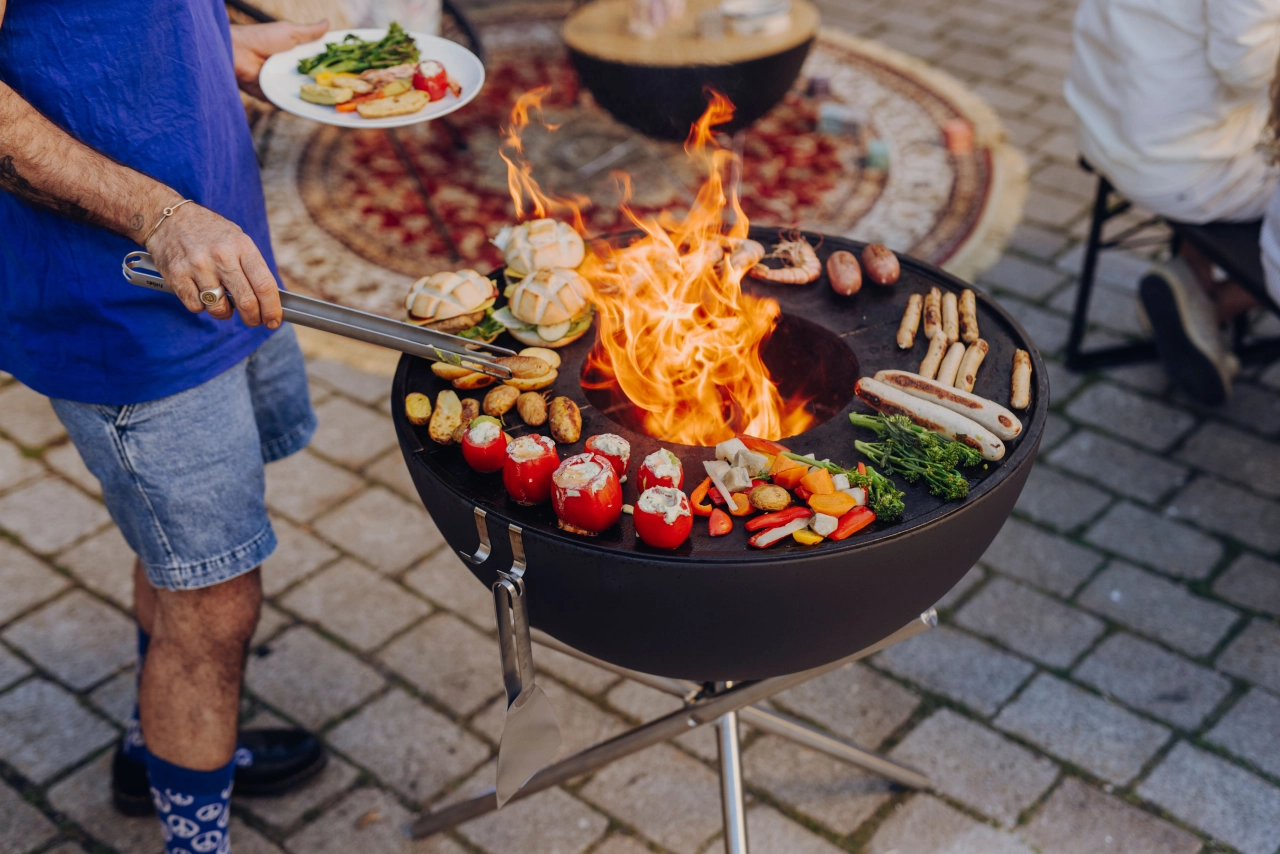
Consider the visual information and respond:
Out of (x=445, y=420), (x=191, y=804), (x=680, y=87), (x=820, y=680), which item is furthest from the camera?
(x=680, y=87)

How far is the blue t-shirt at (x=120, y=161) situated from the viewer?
1852 mm

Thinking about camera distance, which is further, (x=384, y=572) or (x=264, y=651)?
(x=384, y=572)

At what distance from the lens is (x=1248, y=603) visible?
308 cm

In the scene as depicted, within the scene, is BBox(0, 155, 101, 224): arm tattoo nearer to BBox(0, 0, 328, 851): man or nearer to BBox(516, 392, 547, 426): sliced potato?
BBox(0, 0, 328, 851): man

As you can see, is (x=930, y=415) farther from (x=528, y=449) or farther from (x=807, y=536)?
(x=528, y=449)

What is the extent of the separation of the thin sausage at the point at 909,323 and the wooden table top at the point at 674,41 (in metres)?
2.29

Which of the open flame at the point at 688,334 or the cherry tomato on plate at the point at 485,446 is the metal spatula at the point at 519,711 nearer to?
the cherry tomato on plate at the point at 485,446

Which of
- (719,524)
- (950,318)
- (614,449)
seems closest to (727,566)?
(719,524)

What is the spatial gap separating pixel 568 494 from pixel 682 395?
2.09 ft

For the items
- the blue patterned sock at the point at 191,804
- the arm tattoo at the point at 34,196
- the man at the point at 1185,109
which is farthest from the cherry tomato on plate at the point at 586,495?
the man at the point at 1185,109

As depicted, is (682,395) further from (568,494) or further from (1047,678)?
(1047,678)

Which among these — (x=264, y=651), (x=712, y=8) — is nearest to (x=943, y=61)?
(x=712, y=8)

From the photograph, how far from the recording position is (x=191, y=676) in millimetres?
2293

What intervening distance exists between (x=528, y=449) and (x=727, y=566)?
40cm
